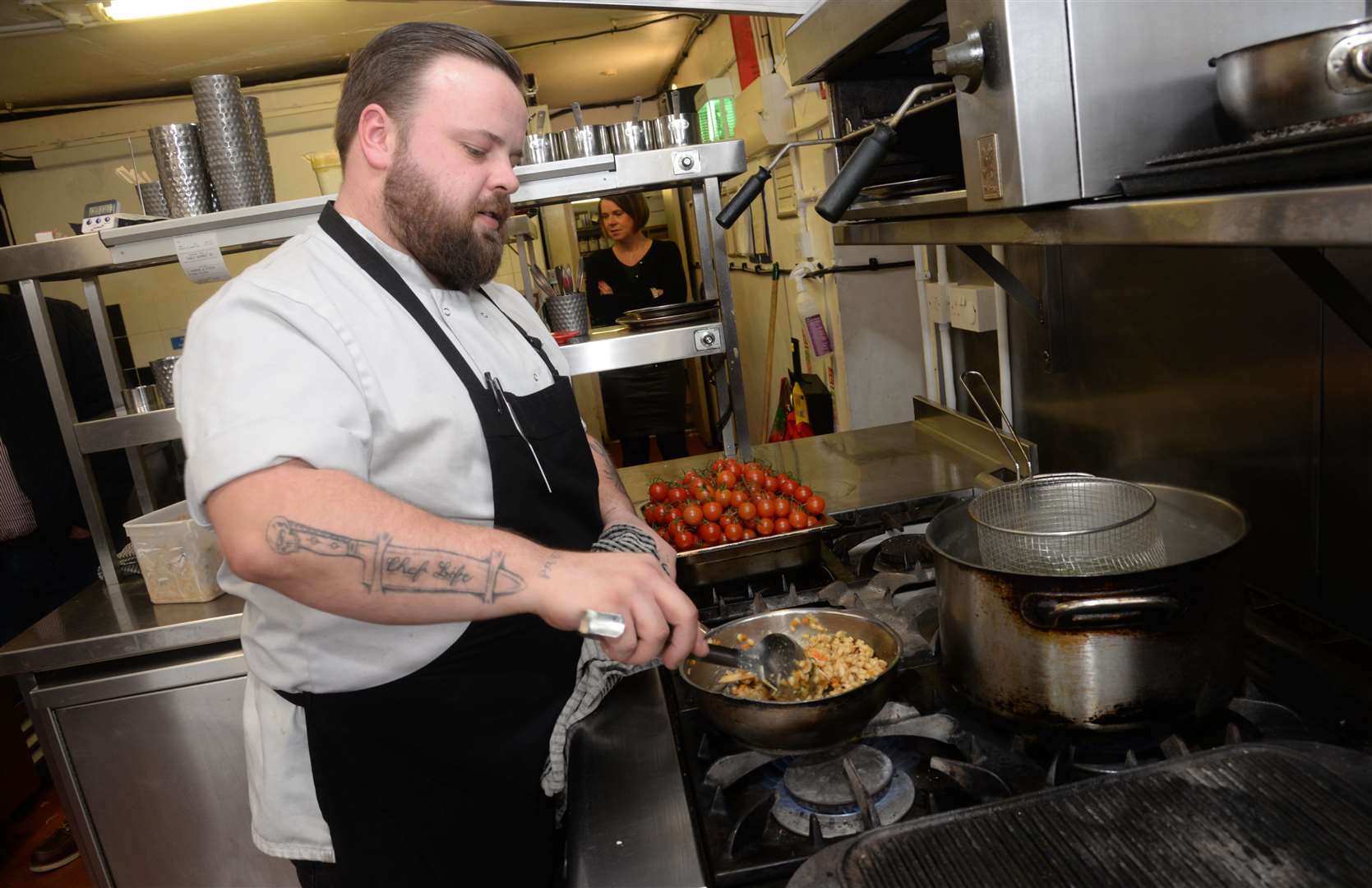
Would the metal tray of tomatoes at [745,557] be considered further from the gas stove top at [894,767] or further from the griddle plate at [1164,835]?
the griddle plate at [1164,835]

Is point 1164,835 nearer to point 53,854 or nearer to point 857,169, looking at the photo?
point 857,169

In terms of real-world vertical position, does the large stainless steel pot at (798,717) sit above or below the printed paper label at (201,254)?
below

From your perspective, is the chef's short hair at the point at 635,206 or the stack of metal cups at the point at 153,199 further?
the chef's short hair at the point at 635,206

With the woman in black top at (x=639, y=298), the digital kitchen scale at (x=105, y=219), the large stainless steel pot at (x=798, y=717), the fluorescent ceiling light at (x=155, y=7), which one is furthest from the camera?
the woman in black top at (x=639, y=298)

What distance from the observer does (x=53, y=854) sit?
10.0ft

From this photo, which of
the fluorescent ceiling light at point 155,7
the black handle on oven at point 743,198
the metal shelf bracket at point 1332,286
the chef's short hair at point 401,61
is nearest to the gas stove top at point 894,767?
the metal shelf bracket at point 1332,286

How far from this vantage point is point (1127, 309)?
1.79 meters

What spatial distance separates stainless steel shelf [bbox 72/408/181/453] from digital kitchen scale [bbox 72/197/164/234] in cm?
47

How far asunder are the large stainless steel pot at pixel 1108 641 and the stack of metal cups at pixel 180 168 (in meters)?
2.15

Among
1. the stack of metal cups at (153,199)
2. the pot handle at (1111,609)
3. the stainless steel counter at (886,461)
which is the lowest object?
→ the stainless steel counter at (886,461)

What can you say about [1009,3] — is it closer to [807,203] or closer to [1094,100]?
[1094,100]

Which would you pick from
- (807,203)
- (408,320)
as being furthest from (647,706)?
(807,203)

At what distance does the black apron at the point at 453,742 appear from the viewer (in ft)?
4.15

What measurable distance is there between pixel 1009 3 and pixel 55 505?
348 cm
